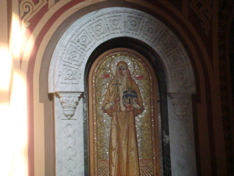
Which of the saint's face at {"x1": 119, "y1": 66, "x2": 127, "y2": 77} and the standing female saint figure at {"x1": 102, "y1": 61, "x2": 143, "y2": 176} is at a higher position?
the saint's face at {"x1": 119, "y1": 66, "x2": 127, "y2": 77}

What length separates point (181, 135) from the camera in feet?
15.6

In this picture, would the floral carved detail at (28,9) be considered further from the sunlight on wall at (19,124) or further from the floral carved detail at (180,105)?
the floral carved detail at (180,105)

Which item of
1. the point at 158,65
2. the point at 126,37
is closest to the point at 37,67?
the point at 126,37

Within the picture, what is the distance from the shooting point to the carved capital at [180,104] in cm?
477

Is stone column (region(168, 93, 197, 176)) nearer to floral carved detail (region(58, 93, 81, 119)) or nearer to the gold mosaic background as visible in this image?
the gold mosaic background

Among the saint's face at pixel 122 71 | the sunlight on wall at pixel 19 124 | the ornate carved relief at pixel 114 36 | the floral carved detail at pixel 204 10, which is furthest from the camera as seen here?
the floral carved detail at pixel 204 10

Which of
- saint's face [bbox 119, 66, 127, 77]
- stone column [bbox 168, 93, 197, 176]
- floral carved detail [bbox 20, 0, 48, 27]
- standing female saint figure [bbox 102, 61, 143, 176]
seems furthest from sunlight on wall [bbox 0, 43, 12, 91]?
stone column [bbox 168, 93, 197, 176]

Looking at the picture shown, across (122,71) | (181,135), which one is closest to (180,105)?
(181,135)

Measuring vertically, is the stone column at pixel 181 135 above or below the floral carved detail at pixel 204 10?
below

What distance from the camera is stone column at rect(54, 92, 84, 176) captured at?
437cm

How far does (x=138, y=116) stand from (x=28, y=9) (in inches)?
83.8

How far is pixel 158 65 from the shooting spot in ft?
16.4

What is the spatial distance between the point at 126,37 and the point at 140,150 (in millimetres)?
1619

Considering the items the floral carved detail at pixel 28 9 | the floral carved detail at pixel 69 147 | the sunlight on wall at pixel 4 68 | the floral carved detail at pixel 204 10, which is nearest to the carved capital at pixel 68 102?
the floral carved detail at pixel 69 147
